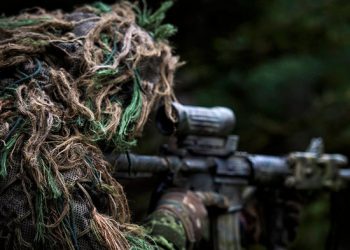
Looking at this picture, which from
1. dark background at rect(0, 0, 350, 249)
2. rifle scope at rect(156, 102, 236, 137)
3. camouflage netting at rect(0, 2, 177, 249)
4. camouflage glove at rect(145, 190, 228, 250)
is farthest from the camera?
dark background at rect(0, 0, 350, 249)

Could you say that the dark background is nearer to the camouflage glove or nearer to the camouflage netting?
the camouflage glove

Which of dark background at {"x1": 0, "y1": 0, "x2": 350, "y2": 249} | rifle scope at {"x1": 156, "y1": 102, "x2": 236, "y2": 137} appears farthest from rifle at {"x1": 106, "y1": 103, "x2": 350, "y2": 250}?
dark background at {"x1": 0, "y1": 0, "x2": 350, "y2": 249}

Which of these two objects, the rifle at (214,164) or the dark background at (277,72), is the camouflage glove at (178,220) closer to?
the rifle at (214,164)

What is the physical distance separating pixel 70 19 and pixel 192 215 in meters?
0.61

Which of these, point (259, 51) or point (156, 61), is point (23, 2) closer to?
point (156, 61)

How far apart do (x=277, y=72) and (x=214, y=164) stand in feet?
6.21

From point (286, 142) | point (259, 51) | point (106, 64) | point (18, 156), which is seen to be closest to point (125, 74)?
point (106, 64)

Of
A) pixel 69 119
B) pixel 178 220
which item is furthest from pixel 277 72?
pixel 69 119

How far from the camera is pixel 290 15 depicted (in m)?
4.22

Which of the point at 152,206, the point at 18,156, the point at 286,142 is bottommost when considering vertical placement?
the point at 286,142

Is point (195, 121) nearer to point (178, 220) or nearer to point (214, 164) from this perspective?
point (214, 164)

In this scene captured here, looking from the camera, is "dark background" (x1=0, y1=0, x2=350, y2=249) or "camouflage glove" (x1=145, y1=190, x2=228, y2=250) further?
"dark background" (x1=0, y1=0, x2=350, y2=249)

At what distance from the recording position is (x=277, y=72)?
429 centimetres

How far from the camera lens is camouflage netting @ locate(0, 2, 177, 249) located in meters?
1.46
